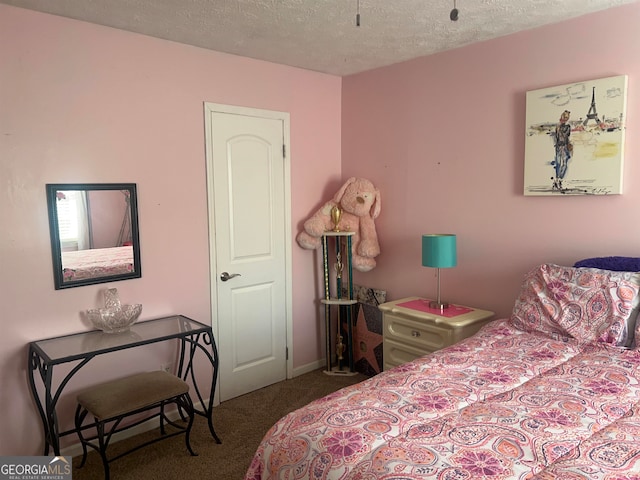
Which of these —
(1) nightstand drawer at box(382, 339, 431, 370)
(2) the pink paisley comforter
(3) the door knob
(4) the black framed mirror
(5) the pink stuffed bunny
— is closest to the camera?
(2) the pink paisley comforter

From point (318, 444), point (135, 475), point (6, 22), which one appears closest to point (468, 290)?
point (318, 444)

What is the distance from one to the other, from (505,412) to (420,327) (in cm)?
147

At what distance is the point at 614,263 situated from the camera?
2.41 metres

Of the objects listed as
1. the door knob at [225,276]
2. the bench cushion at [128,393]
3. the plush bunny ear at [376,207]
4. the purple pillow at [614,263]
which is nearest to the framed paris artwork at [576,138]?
the purple pillow at [614,263]

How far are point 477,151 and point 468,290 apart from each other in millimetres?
921

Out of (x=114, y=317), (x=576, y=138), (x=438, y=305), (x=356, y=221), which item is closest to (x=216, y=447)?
(x=114, y=317)

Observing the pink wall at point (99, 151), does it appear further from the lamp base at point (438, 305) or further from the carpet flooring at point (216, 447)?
the lamp base at point (438, 305)

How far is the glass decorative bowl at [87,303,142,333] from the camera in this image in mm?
2662

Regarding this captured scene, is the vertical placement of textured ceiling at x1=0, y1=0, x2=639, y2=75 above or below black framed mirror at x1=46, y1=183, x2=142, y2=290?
above

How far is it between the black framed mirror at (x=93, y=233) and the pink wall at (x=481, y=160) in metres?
1.83

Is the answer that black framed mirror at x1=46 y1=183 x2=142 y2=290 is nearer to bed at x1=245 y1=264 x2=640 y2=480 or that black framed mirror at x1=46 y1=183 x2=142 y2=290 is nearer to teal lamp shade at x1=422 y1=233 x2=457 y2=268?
bed at x1=245 y1=264 x2=640 y2=480

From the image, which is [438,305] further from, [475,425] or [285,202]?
[475,425]

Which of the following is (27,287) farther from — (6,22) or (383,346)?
(383,346)

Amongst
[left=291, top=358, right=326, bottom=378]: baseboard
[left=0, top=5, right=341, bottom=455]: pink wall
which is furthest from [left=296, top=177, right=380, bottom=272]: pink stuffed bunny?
[left=291, top=358, right=326, bottom=378]: baseboard
